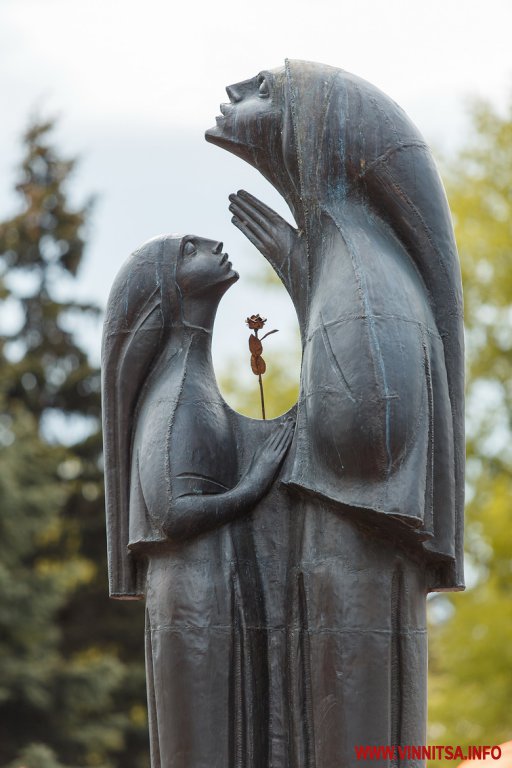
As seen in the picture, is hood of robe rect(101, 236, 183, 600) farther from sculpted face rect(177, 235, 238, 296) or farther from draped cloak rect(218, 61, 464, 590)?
draped cloak rect(218, 61, 464, 590)

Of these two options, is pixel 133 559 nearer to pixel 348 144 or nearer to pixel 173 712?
pixel 173 712

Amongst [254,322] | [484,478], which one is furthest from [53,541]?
[254,322]

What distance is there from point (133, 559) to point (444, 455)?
4.36 feet

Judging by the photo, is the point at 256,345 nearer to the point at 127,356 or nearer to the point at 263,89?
the point at 127,356

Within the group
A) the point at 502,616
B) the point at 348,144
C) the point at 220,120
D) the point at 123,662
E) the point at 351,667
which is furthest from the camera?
the point at 123,662

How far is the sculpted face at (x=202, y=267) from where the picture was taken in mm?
5180

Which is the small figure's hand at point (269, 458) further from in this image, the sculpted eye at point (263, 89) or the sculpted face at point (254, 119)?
the sculpted eye at point (263, 89)

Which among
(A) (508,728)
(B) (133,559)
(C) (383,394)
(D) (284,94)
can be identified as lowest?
(A) (508,728)

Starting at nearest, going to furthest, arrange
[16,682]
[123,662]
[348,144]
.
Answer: [348,144], [16,682], [123,662]

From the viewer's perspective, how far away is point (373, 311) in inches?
178

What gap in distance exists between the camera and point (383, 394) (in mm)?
4398

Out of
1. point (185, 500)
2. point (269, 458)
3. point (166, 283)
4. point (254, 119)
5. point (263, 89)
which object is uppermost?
point (263, 89)

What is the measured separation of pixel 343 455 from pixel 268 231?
1153 mm

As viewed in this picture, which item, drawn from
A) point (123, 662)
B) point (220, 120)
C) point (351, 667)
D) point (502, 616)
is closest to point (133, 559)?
point (351, 667)
